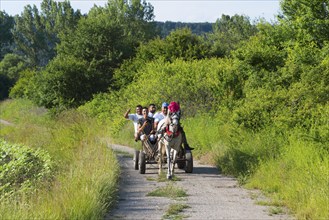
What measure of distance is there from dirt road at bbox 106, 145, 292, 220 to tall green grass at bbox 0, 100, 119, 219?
421mm

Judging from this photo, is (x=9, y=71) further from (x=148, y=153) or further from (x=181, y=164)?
(x=148, y=153)

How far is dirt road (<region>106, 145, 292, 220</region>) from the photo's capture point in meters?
9.89

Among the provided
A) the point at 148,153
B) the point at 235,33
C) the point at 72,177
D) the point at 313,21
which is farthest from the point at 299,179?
the point at 235,33

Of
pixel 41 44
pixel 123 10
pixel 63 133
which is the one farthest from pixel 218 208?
pixel 41 44

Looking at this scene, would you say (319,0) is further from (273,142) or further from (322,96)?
(273,142)

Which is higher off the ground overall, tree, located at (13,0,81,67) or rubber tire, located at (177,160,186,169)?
tree, located at (13,0,81,67)

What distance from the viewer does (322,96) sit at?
1619 cm

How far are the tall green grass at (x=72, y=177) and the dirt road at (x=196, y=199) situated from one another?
42 cm

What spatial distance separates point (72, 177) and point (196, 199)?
254 centimetres

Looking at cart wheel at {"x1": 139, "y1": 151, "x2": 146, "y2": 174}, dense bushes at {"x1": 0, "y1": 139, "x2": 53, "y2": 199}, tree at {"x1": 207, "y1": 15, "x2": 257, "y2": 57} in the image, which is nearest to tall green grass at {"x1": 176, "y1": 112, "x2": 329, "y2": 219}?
cart wheel at {"x1": 139, "y1": 151, "x2": 146, "y2": 174}

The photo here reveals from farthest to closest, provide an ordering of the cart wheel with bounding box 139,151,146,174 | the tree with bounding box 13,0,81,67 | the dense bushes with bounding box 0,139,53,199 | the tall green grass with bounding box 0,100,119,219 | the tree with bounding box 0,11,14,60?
1. the tree with bounding box 0,11,14,60
2. the tree with bounding box 13,0,81,67
3. the cart wheel with bounding box 139,151,146,174
4. the dense bushes with bounding box 0,139,53,199
5. the tall green grass with bounding box 0,100,119,219

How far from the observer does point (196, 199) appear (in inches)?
448

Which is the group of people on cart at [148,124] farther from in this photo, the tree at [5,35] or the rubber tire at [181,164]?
the tree at [5,35]

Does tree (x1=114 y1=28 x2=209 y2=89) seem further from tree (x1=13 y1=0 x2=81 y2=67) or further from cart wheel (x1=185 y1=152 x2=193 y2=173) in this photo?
tree (x1=13 y1=0 x2=81 y2=67)
